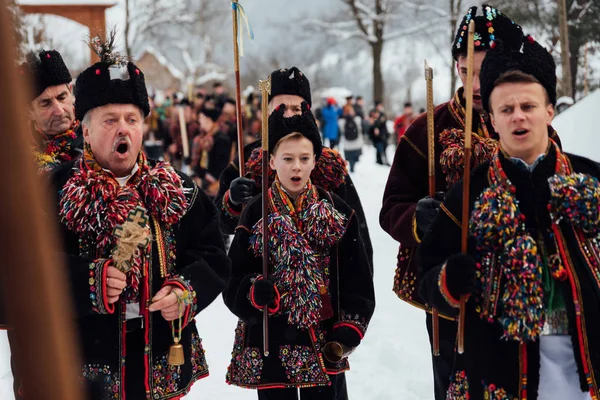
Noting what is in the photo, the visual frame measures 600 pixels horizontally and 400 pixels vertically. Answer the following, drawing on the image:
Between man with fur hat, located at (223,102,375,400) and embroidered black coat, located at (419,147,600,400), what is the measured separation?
2.82 feet

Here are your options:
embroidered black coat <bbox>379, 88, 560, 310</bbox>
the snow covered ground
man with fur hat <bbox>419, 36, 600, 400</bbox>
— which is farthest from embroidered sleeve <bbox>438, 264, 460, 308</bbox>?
the snow covered ground

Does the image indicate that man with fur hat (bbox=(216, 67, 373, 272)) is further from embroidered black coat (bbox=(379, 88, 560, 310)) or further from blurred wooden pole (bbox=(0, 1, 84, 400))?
blurred wooden pole (bbox=(0, 1, 84, 400))

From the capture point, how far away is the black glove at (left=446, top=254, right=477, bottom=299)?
257 centimetres

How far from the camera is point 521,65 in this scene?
8.94 feet

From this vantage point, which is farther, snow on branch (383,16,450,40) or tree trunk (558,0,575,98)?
snow on branch (383,16,450,40)

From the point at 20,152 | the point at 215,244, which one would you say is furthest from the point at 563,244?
the point at 20,152

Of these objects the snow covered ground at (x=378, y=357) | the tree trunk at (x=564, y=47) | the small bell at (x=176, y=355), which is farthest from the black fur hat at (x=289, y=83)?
the tree trunk at (x=564, y=47)

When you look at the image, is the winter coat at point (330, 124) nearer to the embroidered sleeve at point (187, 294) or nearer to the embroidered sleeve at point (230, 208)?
the embroidered sleeve at point (230, 208)

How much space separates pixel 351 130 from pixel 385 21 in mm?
14771

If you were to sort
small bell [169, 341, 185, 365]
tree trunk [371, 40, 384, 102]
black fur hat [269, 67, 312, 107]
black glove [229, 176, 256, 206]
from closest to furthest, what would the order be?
1. small bell [169, 341, 185, 365]
2. black glove [229, 176, 256, 206]
3. black fur hat [269, 67, 312, 107]
4. tree trunk [371, 40, 384, 102]

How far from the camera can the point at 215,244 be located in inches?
129

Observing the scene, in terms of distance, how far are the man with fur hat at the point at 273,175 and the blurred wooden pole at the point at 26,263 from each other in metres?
3.14

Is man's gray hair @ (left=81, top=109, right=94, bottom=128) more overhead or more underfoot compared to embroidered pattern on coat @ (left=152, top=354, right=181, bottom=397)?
more overhead

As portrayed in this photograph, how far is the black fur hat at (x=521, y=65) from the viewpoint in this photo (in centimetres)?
273
